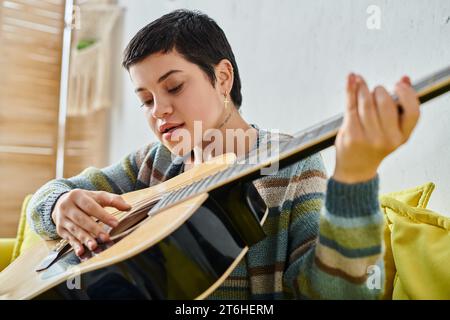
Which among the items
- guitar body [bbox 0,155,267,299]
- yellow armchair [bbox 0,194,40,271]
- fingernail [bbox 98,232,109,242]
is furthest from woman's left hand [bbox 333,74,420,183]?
yellow armchair [bbox 0,194,40,271]

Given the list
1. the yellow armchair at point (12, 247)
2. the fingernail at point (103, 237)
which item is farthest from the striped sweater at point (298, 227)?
the yellow armchair at point (12, 247)

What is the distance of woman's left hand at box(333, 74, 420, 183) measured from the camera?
0.58m

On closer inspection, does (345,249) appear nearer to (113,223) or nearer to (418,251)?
(418,251)

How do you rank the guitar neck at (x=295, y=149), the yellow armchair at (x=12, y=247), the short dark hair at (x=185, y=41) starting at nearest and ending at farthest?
1. the guitar neck at (x=295, y=149)
2. the short dark hair at (x=185, y=41)
3. the yellow armchair at (x=12, y=247)

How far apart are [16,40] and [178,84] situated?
6.51 feet

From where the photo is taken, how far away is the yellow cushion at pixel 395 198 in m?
0.91

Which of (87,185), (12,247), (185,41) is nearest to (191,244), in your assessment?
(185,41)

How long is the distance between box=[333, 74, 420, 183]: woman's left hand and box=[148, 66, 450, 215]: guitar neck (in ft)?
0.05

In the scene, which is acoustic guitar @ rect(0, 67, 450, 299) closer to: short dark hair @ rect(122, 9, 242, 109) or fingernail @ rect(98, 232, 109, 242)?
fingernail @ rect(98, 232, 109, 242)

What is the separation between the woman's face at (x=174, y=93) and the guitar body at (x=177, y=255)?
295 millimetres

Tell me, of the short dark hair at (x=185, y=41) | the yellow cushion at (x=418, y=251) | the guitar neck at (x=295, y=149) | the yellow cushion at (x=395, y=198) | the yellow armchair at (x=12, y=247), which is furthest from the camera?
the yellow armchair at (x=12, y=247)

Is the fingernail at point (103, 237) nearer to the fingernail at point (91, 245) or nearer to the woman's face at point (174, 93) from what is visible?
the fingernail at point (91, 245)

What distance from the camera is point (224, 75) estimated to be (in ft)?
3.61

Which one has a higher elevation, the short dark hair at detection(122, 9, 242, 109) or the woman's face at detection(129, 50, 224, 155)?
the short dark hair at detection(122, 9, 242, 109)
